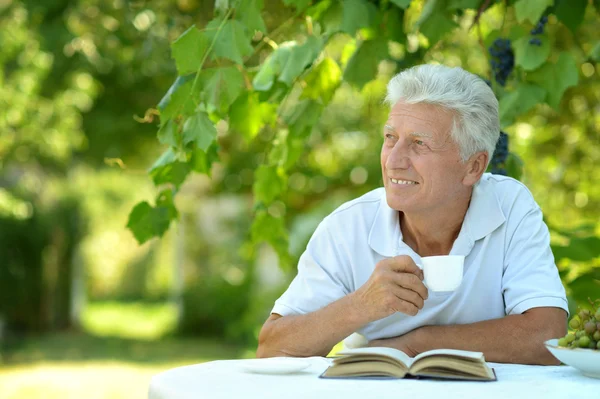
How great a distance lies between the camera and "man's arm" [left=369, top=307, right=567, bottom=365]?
86.6 inches

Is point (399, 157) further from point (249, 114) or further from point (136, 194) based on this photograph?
point (136, 194)

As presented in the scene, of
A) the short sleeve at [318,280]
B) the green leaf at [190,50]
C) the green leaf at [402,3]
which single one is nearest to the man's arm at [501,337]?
the short sleeve at [318,280]

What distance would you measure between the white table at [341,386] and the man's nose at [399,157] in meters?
0.67

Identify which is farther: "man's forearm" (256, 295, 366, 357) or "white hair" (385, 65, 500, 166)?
"white hair" (385, 65, 500, 166)

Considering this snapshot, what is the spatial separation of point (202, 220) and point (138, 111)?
7.54m

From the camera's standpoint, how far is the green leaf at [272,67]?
9.42 ft

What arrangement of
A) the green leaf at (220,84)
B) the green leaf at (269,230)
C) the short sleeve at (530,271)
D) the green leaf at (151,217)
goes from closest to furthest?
the short sleeve at (530,271) → the green leaf at (220,84) → the green leaf at (151,217) → the green leaf at (269,230)

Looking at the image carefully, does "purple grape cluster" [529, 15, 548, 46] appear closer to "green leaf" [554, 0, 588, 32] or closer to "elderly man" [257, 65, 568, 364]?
"green leaf" [554, 0, 588, 32]

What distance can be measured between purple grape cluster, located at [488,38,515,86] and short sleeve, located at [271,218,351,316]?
0.98 meters

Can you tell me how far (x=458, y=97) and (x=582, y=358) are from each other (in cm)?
87

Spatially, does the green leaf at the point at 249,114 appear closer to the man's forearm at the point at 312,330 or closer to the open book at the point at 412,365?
the man's forearm at the point at 312,330

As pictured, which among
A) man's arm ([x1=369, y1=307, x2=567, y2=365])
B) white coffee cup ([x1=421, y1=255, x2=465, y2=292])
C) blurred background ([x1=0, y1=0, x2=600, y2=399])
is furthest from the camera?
blurred background ([x1=0, y1=0, x2=600, y2=399])

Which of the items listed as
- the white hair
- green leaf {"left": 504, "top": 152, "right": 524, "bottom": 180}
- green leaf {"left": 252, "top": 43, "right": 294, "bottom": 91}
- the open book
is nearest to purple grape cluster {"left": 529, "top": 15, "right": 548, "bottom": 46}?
green leaf {"left": 504, "top": 152, "right": 524, "bottom": 180}

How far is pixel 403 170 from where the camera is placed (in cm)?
236
